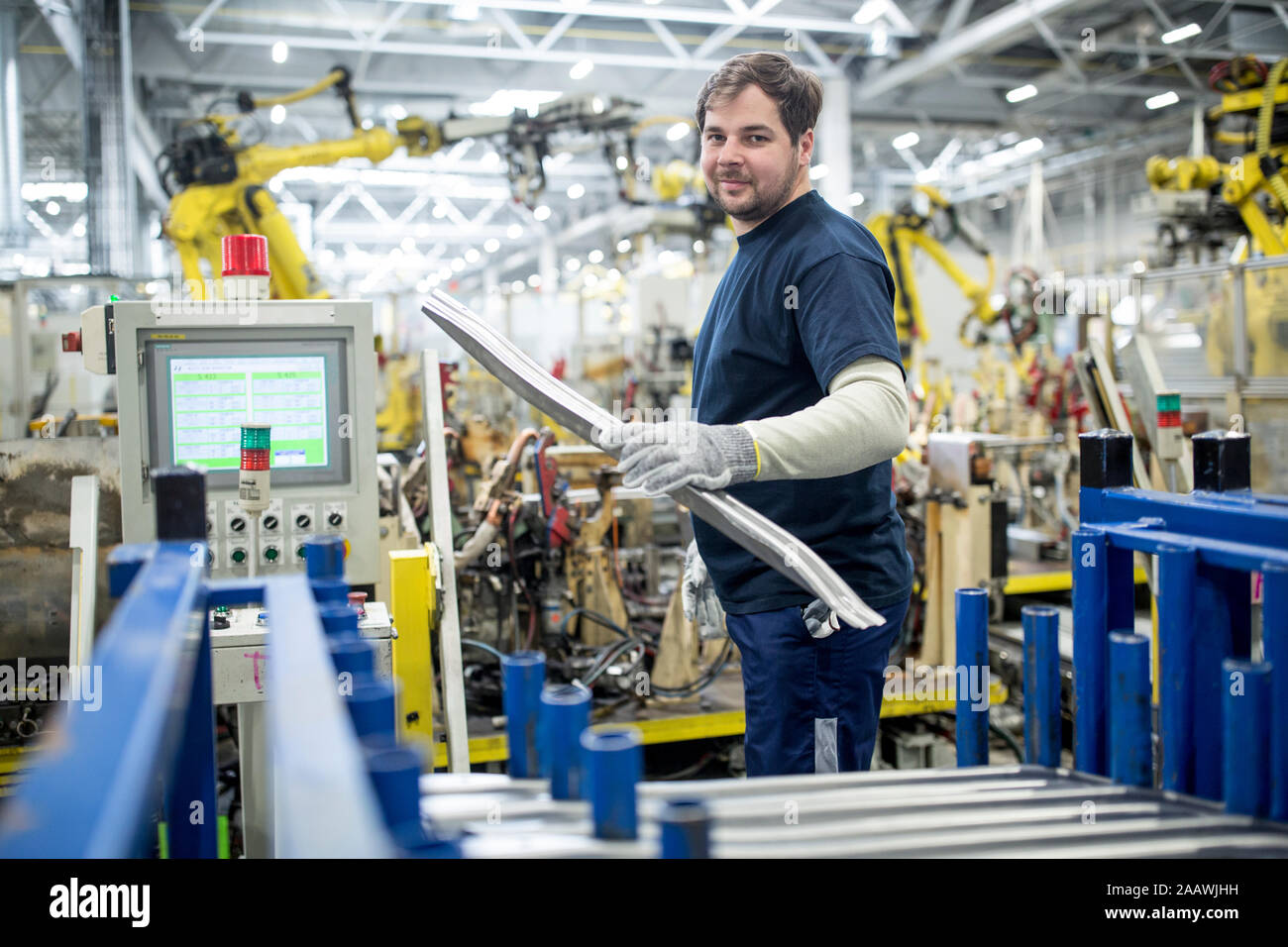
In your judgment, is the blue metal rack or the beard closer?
the blue metal rack

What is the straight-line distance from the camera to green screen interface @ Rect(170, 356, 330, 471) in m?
2.46

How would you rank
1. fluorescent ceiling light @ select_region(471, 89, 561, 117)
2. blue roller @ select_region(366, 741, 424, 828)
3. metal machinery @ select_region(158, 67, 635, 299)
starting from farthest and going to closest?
fluorescent ceiling light @ select_region(471, 89, 561, 117)
metal machinery @ select_region(158, 67, 635, 299)
blue roller @ select_region(366, 741, 424, 828)

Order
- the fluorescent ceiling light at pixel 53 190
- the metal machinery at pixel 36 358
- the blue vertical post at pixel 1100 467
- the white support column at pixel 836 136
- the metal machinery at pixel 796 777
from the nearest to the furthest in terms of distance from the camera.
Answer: the metal machinery at pixel 796 777, the blue vertical post at pixel 1100 467, the metal machinery at pixel 36 358, the white support column at pixel 836 136, the fluorescent ceiling light at pixel 53 190

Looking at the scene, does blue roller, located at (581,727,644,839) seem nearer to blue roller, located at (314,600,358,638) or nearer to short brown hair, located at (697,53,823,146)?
blue roller, located at (314,600,358,638)

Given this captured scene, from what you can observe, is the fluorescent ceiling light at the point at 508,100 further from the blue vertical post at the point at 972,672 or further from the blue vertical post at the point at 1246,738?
the blue vertical post at the point at 1246,738

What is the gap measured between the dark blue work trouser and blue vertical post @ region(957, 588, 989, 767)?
306mm

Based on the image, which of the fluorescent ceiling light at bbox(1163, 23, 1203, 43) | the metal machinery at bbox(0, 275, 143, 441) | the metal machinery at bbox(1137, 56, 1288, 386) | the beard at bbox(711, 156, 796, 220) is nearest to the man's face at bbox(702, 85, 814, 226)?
the beard at bbox(711, 156, 796, 220)

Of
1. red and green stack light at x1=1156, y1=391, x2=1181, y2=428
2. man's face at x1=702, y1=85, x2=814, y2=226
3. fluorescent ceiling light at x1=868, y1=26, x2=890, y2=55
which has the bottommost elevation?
red and green stack light at x1=1156, y1=391, x2=1181, y2=428

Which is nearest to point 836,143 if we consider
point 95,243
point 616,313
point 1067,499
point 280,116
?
point 616,313

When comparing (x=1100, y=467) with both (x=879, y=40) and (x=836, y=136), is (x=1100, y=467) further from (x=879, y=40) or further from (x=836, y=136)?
(x=836, y=136)

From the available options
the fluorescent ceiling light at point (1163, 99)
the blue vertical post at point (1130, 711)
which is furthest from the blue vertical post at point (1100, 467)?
the fluorescent ceiling light at point (1163, 99)

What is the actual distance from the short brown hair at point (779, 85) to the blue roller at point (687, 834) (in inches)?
53.8

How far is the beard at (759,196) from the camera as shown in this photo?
1807mm
